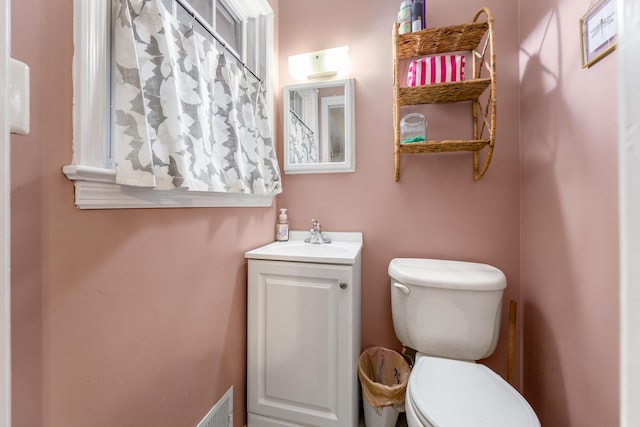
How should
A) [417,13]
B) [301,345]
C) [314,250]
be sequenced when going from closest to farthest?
[301,345] < [417,13] < [314,250]

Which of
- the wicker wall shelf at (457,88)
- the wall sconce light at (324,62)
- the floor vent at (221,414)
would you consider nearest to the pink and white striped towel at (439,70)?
the wicker wall shelf at (457,88)

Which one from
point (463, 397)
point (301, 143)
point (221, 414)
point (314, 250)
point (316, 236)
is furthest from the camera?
point (301, 143)

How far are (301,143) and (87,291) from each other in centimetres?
129

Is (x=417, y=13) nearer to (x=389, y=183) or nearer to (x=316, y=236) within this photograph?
(x=389, y=183)

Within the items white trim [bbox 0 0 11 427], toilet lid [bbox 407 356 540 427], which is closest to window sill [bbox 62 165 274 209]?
white trim [bbox 0 0 11 427]

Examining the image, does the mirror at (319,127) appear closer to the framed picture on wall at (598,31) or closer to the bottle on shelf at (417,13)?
the bottle on shelf at (417,13)

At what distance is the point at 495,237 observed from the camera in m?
1.37

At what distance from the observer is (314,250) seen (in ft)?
4.75

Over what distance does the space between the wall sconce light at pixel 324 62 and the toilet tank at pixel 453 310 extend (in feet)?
3.91

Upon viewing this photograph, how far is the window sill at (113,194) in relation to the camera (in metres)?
0.60

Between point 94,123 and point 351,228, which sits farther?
point 351,228

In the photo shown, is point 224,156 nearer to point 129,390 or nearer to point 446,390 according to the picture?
point 129,390

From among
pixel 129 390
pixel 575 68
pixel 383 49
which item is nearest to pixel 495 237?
pixel 575 68

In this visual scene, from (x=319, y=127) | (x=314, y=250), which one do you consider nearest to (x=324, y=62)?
(x=319, y=127)
